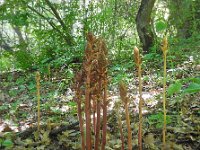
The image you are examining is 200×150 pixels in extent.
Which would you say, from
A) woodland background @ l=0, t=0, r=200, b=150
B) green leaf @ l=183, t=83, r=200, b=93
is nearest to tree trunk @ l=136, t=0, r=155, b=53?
woodland background @ l=0, t=0, r=200, b=150

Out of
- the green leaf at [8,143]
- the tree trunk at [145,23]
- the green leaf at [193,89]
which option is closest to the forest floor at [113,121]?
the green leaf at [8,143]

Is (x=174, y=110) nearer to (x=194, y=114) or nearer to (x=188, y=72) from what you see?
(x=194, y=114)

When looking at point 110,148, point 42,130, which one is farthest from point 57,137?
point 110,148

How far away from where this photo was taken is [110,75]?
4.79 m

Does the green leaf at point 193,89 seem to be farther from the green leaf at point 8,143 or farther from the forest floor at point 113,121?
the green leaf at point 8,143

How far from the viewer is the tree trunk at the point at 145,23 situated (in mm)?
6254

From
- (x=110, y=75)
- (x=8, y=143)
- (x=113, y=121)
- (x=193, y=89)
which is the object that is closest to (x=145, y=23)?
(x=110, y=75)

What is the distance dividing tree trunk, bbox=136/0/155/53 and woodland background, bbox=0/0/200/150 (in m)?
0.02

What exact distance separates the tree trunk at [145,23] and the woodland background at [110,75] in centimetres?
2

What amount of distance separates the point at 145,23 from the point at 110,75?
77.4 inches

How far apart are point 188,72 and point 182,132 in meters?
1.96

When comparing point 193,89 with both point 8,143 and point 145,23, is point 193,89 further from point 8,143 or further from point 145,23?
point 145,23

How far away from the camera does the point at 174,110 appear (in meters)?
2.94

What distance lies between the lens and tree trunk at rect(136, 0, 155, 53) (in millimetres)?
A: 6254
